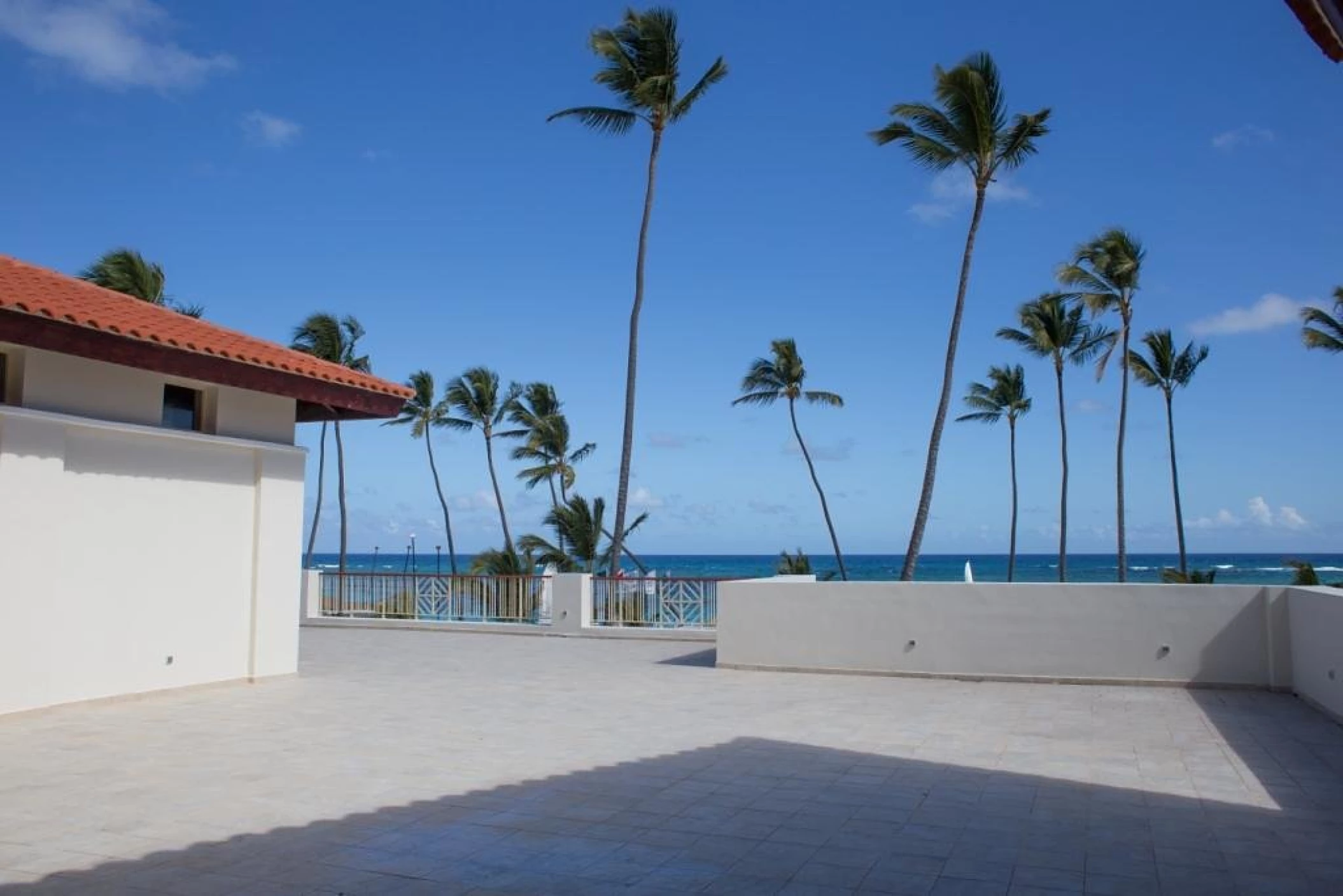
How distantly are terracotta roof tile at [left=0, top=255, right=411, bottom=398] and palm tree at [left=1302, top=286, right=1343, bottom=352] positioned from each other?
79.7 ft

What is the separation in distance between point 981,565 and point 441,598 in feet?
336

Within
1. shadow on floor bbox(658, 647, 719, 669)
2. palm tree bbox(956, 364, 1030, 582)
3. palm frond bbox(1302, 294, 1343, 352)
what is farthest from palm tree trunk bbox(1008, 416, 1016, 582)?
shadow on floor bbox(658, 647, 719, 669)

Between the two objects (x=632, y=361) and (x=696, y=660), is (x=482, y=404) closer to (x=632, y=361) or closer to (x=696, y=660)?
(x=632, y=361)

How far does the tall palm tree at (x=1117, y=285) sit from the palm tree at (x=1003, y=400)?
8152 millimetres

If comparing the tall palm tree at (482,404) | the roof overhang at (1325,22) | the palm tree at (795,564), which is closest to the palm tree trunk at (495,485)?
the tall palm tree at (482,404)

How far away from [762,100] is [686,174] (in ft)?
15.8

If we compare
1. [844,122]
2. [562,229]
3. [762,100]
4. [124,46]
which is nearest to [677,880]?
[124,46]

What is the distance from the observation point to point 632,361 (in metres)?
22.6

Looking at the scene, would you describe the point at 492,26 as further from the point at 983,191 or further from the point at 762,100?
the point at 983,191

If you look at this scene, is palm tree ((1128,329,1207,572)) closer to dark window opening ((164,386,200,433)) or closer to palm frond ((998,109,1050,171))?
palm frond ((998,109,1050,171))

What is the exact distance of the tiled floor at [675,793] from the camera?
5.02m

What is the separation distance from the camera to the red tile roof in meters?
9.42

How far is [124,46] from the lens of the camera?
1212 centimetres

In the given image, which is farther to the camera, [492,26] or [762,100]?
[762,100]
